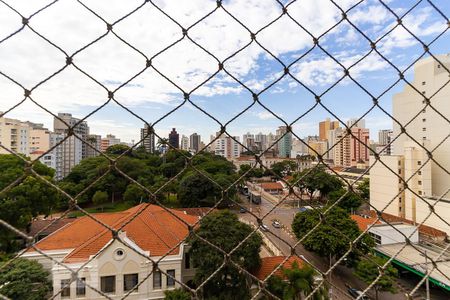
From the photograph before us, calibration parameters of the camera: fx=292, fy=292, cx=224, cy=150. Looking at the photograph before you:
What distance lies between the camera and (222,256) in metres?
3.70

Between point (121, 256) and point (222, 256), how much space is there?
3.99 ft

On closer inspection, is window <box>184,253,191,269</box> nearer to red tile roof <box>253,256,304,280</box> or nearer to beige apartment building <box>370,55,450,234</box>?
red tile roof <box>253,256,304,280</box>

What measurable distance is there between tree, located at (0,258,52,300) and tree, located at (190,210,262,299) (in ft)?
5.68

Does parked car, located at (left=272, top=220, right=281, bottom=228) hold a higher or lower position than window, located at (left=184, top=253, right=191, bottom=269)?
lower

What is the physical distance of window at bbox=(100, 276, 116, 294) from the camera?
3.32m

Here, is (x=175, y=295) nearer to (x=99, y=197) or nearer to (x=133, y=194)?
(x=133, y=194)

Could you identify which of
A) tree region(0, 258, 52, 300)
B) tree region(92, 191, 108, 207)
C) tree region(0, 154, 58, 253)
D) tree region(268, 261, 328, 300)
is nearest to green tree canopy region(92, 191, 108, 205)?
tree region(92, 191, 108, 207)

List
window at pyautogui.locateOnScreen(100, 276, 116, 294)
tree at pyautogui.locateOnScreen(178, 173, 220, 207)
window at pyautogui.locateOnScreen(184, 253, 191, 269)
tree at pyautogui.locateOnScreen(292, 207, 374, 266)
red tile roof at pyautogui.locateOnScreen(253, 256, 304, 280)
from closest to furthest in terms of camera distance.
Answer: window at pyautogui.locateOnScreen(100, 276, 116, 294) < red tile roof at pyautogui.locateOnScreen(253, 256, 304, 280) < window at pyautogui.locateOnScreen(184, 253, 191, 269) < tree at pyautogui.locateOnScreen(292, 207, 374, 266) < tree at pyautogui.locateOnScreen(178, 173, 220, 207)

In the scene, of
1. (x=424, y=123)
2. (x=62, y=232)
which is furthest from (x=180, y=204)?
(x=424, y=123)

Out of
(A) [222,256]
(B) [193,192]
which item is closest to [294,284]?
(A) [222,256]

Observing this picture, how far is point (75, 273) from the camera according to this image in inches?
20.3

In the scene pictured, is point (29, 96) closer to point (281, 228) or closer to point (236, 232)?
point (236, 232)

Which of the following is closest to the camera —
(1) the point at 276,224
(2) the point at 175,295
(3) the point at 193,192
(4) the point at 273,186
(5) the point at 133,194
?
(2) the point at 175,295

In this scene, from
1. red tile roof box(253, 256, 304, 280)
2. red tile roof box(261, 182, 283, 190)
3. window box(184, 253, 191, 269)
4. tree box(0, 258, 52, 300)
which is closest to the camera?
tree box(0, 258, 52, 300)
